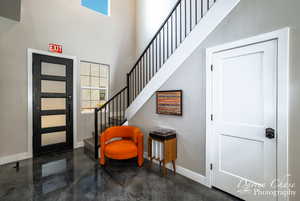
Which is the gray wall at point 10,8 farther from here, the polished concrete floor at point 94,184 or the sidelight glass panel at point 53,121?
the polished concrete floor at point 94,184

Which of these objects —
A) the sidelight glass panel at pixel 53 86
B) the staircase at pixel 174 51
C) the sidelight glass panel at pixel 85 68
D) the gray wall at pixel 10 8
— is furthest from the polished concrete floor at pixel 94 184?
the gray wall at pixel 10 8

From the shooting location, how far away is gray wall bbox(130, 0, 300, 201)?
150cm

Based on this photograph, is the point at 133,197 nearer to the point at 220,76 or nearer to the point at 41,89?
the point at 220,76

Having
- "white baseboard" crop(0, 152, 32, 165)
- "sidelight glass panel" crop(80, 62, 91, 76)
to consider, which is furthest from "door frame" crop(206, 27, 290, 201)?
"white baseboard" crop(0, 152, 32, 165)

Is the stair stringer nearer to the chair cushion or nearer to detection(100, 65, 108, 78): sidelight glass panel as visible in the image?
the chair cushion

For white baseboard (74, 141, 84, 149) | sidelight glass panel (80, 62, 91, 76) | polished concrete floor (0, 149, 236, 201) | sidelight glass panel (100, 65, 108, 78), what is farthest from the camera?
sidelight glass panel (100, 65, 108, 78)

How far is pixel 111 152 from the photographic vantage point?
107 inches

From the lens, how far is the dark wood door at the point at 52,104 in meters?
3.39

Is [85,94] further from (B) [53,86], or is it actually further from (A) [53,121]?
(A) [53,121]

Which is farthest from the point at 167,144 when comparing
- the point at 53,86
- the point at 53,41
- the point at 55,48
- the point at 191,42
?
the point at 53,41

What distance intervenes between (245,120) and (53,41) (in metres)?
4.38

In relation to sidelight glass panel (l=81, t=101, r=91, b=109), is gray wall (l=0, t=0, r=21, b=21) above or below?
above

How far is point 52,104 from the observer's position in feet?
11.9

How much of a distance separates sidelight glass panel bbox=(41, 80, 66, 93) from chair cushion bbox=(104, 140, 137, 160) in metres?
2.03
